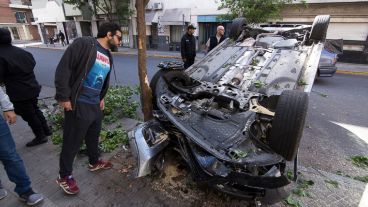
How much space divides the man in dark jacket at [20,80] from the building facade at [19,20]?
41972mm

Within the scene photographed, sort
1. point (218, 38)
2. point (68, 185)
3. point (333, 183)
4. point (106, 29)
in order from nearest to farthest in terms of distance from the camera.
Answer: point (106, 29)
point (68, 185)
point (333, 183)
point (218, 38)

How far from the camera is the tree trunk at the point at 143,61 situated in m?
3.08

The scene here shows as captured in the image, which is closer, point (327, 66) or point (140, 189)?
point (140, 189)

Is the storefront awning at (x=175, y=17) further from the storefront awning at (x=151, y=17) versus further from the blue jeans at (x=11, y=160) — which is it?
the blue jeans at (x=11, y=160)

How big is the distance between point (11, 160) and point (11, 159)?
0.04ft

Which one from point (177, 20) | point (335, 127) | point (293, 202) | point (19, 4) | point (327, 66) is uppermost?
point (19, 4)

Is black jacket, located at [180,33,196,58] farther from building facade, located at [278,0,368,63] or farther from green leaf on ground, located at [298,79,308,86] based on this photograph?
building facade, located at [278,0,368,63]

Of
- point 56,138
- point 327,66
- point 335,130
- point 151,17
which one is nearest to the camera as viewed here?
point 56,138

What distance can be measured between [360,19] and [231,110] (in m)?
13.8

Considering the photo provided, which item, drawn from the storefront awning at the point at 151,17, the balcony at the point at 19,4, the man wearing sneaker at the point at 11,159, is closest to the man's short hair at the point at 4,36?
the man wearing sneaker at the point at 11,159

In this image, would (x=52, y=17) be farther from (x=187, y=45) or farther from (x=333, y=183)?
(x=333, y=183)

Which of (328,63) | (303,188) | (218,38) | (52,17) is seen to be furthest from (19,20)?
(303,188)

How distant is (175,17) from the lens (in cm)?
1741

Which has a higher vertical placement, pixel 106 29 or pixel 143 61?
pixel 106 29
